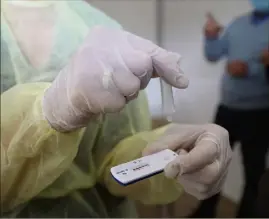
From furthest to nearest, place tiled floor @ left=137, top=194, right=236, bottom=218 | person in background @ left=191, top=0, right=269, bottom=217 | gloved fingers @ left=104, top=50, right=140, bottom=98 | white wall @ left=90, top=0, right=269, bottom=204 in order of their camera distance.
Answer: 1. white wall @ left=90, top=0, right=269, bottom=204
2. person in background @ left=191, top=0, right=269, bottom=217
3. tiled floor @ left=137, top=194, right=236, bottom=218
4. gloved fingers @ left=104, top=50, right=140, bottom=98

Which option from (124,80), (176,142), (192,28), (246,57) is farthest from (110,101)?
(192,28)

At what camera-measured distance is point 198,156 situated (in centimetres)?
45

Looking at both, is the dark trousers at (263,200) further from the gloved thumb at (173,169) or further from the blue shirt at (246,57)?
the gloved thumb at (173,169)

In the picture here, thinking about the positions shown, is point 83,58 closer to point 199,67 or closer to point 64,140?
point 64,140

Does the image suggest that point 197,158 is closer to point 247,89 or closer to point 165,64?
point 165,64

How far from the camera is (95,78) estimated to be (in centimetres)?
41

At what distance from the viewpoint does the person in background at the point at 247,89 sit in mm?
789

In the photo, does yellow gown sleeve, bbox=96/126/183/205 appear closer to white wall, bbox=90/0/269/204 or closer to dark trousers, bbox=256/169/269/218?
dark trousers, bbox=256/169/269/218

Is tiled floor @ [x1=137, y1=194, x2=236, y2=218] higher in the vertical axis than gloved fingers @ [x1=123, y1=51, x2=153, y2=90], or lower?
lower

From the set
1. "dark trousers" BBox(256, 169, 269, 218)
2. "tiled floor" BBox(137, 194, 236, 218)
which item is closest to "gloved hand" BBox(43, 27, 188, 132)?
"tiled floor" BBox(137, 194, 236, 218)

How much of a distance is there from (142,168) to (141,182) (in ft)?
0.61

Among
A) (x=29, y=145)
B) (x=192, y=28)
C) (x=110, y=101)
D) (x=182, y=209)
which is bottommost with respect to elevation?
(x=182, y=209)

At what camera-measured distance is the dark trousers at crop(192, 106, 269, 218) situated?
0.76 meters

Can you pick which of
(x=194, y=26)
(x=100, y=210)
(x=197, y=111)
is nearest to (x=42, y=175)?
(x=100, y=210)
